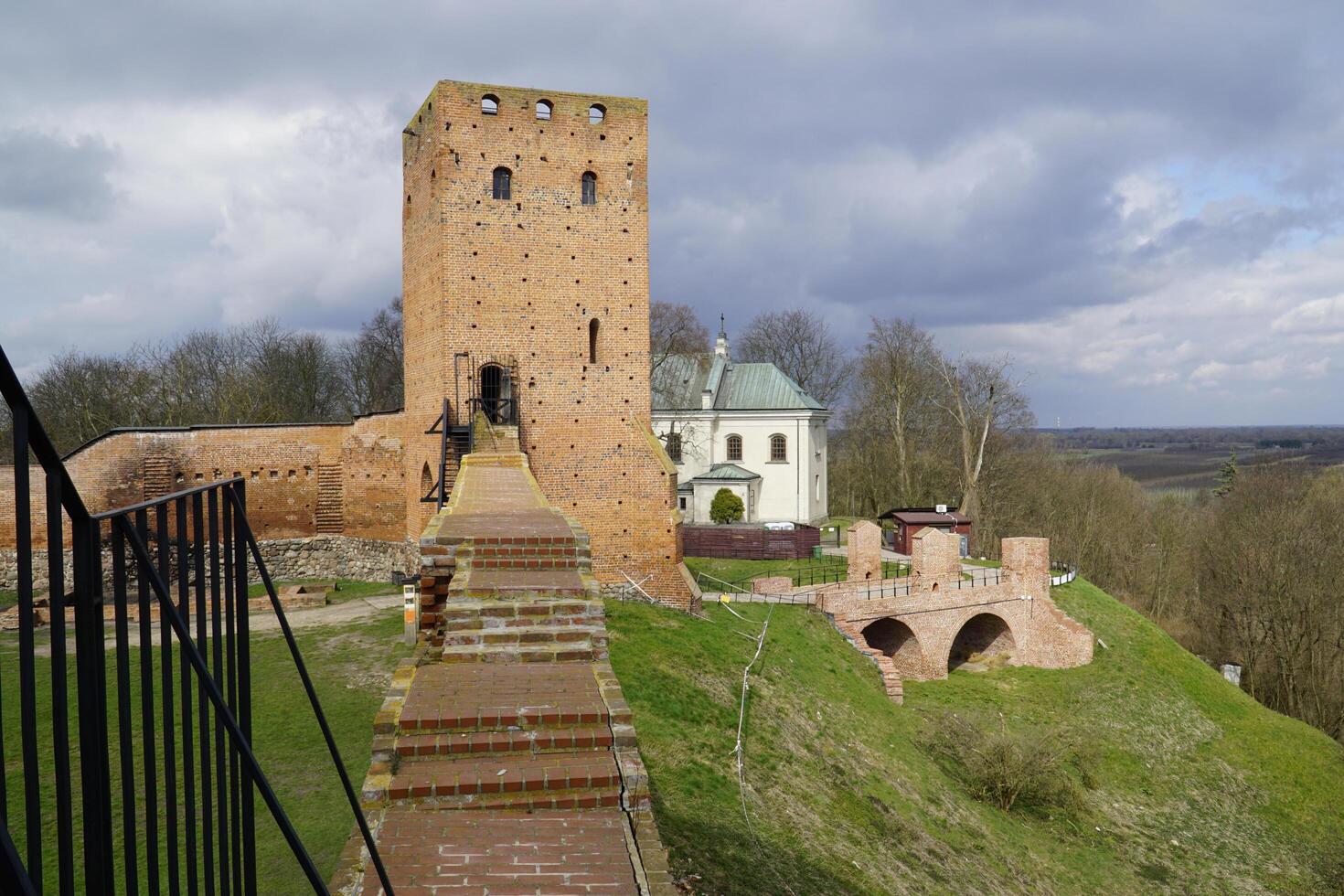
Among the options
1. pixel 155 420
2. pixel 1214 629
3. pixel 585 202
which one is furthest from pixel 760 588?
pixel 155 420

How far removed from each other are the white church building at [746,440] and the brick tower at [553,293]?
2024 cm

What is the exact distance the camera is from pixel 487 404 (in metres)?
18.5

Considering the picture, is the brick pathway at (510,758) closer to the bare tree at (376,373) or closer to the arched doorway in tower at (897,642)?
the arched doorway in tower at (897,642)

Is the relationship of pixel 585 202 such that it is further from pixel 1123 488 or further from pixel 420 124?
pixel 1123 488

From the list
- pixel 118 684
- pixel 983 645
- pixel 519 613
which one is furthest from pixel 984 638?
pixel 118 684

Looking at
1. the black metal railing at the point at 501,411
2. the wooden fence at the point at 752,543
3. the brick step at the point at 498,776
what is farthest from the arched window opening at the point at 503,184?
the wooden fence at the point at 752,543

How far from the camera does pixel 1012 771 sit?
17094 mm

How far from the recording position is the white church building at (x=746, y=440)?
39.9 metres

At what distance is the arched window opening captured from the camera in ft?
59.8

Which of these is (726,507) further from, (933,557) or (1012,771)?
(1012,771)

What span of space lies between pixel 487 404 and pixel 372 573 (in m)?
6.42

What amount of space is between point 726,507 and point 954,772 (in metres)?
21.4

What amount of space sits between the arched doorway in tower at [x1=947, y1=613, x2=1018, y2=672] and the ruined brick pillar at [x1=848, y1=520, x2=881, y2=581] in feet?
10.3

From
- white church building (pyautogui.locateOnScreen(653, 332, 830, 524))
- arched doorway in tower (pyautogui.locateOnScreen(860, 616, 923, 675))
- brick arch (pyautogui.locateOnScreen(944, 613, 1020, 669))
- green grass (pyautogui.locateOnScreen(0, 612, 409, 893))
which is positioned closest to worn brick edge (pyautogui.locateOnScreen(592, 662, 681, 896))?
green grass (pyautogui.locateOnScreen(0, 612, 409, 893))
